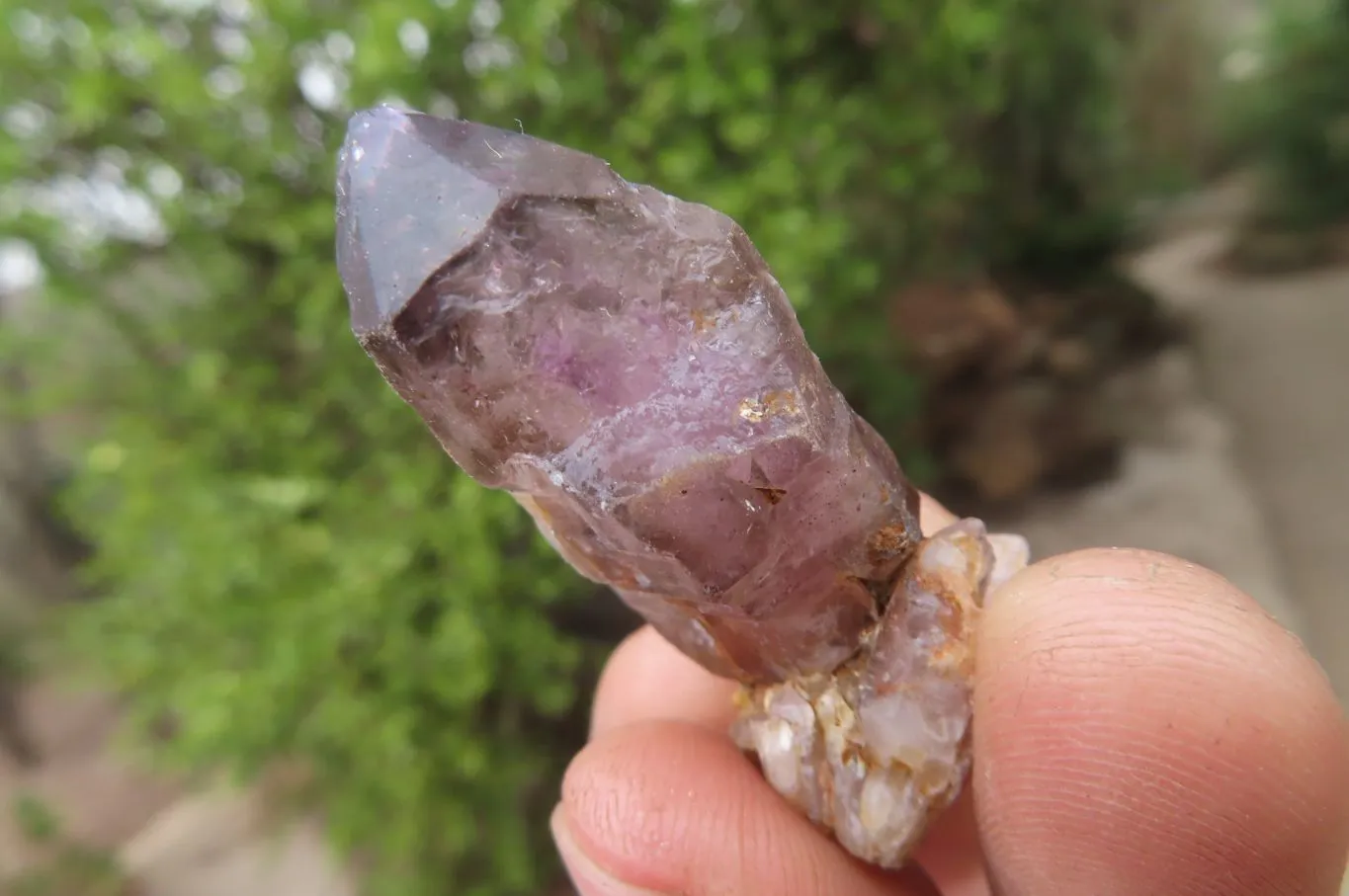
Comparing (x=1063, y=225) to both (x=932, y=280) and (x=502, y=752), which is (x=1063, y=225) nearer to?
(x=932, y=280)

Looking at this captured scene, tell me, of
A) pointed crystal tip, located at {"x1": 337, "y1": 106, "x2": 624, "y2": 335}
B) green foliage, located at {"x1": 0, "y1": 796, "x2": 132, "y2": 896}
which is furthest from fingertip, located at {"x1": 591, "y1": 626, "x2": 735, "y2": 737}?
green foliage, located at {"x1": 0, "y1": 796, "x2": 132, "y2": 896}

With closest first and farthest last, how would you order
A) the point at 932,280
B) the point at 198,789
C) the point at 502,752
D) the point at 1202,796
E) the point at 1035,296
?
1. the point at 1202,796
2. the point at 502,752
3. the point at 198,789
4. the point at 932,280
5. the point at 1035,296

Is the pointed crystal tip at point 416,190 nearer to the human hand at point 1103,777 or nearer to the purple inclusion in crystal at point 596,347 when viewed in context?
the purple inclusion in crystal at point 596,347

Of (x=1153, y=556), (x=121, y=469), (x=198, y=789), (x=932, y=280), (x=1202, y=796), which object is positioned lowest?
(x=198, y=789)

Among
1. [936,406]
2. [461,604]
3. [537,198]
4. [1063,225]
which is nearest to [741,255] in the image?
[537,198]

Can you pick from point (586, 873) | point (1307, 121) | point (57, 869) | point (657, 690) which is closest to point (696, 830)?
point (586, 873)

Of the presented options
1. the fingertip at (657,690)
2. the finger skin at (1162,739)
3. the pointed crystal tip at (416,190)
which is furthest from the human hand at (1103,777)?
the pointed crystal tip at (416,190)

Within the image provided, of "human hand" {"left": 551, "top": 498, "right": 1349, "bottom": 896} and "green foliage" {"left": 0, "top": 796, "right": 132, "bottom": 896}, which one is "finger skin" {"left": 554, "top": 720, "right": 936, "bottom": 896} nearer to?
"human hand" {"left": 551, "top": 498, "right": 1349, "bottom": 896}
